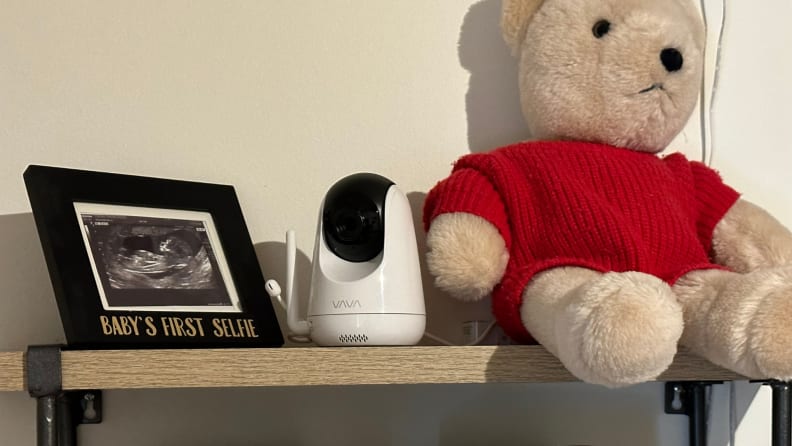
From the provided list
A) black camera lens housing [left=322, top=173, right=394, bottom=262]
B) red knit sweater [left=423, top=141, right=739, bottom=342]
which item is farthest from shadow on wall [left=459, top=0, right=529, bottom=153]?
black camera lens housing [left=322, top=173, right=394, bottom=262]

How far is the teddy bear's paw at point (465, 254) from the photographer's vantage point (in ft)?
2.38

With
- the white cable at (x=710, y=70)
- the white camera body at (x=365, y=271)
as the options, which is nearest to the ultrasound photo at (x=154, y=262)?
the white camera body at (x=365, y=271)

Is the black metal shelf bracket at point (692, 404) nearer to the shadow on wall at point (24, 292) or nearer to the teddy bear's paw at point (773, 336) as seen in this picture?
the teddy bear's paw at point (773, 336)

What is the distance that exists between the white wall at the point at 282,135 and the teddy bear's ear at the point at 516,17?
7cm

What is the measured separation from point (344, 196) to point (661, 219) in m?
0.29

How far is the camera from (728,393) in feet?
2.96

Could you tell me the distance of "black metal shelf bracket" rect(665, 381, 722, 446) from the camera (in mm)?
878

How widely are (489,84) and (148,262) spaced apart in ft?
1.38

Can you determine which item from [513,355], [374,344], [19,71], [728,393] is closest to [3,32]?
[19,71]

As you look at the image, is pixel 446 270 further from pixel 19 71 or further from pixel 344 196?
pixel 19 71

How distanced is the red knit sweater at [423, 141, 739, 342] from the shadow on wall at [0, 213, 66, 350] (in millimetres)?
422

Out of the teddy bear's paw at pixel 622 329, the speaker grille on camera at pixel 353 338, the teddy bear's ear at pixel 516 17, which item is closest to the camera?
the teddy bear's paw at pixel 622 329

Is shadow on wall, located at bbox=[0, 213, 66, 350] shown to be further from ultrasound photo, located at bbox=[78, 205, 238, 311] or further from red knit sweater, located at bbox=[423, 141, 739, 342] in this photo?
red knit sweater, located at bbox=[423, 141, 739, 342]

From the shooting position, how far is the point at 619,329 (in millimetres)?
574
